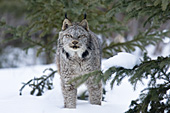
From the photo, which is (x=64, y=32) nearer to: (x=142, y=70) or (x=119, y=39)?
(x=142, y=70)

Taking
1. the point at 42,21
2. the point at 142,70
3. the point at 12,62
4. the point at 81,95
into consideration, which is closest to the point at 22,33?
the point at 42,21

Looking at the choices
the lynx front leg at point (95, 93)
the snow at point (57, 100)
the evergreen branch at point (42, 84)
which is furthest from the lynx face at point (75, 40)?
the evergreen branch at point (42, 84)

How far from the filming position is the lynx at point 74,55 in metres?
4.50

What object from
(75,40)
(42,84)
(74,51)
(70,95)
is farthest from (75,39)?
(42,84)

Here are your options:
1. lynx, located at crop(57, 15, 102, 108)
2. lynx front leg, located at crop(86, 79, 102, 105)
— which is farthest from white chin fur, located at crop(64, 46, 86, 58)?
lynx front leg, located at crop(86, 79, 102, 105)

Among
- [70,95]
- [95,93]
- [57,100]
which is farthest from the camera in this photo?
[57,100]

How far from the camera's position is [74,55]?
462 cm

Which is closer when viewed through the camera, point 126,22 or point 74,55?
point 74,55

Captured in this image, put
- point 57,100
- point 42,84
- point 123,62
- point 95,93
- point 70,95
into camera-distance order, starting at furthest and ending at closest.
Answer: point 42,84, point 57,100, point 95,93, point 70,95, point 123,62

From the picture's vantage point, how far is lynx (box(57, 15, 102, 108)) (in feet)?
14.8

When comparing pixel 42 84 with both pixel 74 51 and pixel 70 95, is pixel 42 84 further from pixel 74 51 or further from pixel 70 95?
pixel 74 51

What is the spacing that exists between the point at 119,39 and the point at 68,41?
5.38m

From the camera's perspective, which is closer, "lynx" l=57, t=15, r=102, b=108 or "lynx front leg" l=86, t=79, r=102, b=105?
"lynx" l=57, t=15, r=102, b=108

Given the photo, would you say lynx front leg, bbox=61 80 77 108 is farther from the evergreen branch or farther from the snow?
Result: the evergreen branch
